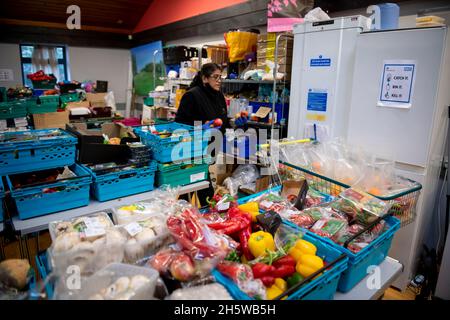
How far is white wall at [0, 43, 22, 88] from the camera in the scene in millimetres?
6828

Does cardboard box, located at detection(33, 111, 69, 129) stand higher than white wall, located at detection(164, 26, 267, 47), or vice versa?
white wall, located at detection(164, 26, 267, 47)

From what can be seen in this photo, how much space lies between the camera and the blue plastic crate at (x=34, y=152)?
1.83m

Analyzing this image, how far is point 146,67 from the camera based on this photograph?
301 inches

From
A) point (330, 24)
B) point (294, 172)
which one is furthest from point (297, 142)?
point (330, 24)

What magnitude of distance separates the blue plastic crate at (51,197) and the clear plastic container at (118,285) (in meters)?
1.02

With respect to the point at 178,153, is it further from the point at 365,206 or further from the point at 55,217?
the point at 365,206

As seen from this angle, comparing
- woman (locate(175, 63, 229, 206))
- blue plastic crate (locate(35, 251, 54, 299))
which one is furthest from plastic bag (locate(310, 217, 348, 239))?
woman (locate(175, 63, 229, 206))

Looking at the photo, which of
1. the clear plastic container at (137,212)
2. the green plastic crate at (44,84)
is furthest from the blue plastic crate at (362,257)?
the green plastic crate at (44,84)

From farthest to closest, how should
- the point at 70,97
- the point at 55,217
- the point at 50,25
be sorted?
the point at 50,25, the point at 70,97, the point at 55,217

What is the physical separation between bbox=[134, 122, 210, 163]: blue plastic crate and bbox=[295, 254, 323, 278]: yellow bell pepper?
1.32 metres

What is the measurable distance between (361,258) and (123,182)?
1.48 metres

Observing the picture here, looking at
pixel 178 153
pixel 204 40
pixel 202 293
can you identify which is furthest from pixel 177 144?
pixel 204 40

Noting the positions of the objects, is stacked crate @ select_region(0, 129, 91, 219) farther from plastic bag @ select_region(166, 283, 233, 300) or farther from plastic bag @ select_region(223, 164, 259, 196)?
plastic bag @ select_region(223, 164, 259, 196)

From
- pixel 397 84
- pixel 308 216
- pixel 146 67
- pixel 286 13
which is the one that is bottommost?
pixel 308 216
